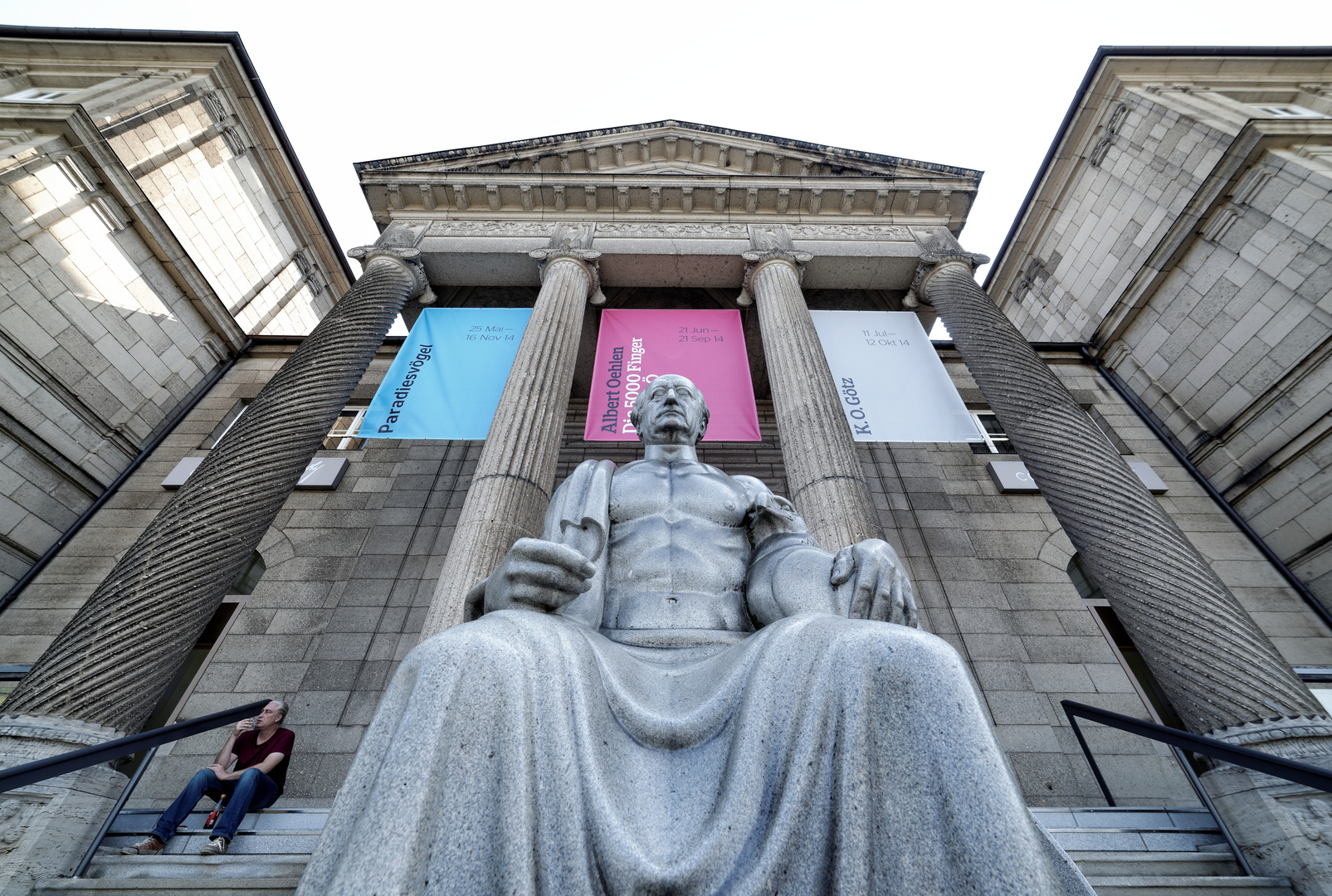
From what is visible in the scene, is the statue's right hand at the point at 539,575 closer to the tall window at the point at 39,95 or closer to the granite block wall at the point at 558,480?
the granite block wall at the point at 558,480

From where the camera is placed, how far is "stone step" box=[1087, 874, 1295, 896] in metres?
3.01

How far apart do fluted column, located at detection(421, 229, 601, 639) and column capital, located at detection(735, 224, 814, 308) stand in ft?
9.33

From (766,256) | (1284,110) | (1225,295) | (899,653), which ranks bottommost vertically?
(899,653)

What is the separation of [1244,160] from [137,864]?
15.9 m

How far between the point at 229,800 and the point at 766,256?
9.43 m

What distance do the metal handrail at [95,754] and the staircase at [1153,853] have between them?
4.47 metres

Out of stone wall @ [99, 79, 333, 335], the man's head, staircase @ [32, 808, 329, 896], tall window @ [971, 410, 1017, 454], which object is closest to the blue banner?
the man's head

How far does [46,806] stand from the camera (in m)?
3.36

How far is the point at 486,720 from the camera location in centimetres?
135

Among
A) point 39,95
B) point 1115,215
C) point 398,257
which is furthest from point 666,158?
point 39,95

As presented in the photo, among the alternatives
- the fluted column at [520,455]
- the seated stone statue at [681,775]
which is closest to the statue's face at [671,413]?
the seated stone statue at [681,775]

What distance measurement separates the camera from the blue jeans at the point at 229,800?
346 cm

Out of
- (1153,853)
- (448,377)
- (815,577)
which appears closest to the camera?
(815,577)

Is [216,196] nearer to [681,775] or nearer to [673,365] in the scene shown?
[673,365]
